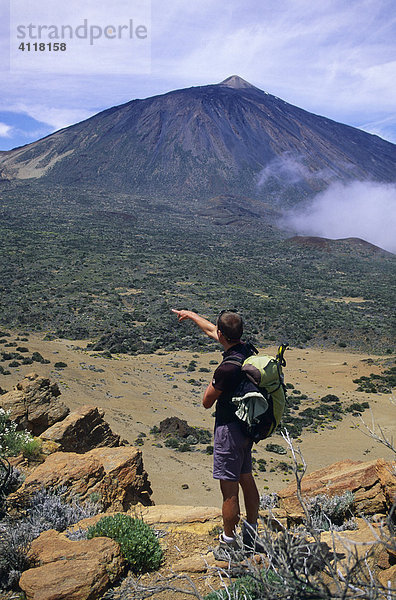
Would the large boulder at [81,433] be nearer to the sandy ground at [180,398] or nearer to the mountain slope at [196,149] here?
the sandy ground at [180,398]

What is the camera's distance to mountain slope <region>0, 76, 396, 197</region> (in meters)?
92.8

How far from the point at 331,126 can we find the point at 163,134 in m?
57.2

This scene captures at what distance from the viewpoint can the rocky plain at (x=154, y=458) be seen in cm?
276

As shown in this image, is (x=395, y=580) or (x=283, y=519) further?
(x=283, y=519)

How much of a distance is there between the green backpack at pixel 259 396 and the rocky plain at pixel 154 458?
22.4 inches

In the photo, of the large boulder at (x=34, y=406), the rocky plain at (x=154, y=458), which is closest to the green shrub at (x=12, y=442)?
the rocky plain at (x=154, y=458)

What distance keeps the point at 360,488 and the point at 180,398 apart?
1058 cm

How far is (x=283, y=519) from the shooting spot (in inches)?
149

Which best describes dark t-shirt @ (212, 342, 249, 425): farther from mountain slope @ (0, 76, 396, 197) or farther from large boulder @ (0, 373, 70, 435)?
mountain slope @ (0, 76, 396, 197)

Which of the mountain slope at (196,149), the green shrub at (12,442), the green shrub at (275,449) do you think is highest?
the mountain slope at (196,149)

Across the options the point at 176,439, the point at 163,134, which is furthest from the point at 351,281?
the point at 163,134

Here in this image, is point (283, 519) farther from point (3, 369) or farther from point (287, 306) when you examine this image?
point (287, 306)

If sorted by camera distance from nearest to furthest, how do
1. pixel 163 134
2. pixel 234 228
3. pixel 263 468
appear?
pixel 263 468 → pixel 234 228 → pixel 163 134

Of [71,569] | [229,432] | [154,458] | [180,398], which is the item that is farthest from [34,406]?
[180,398]
